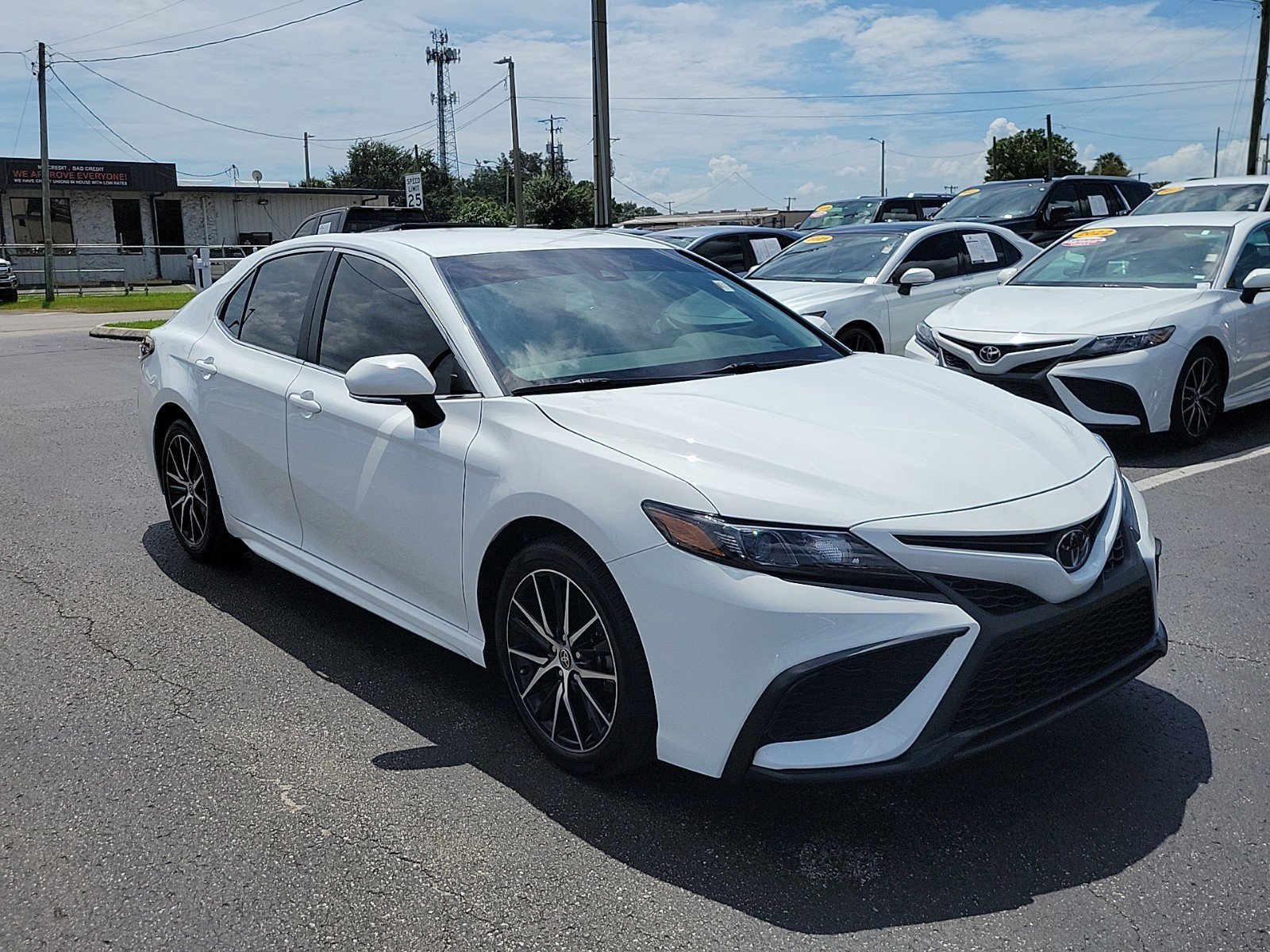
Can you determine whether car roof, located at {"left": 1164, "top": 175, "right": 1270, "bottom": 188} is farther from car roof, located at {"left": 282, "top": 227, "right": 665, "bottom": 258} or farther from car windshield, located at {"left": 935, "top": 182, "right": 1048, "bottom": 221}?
car roof, located at {"left": 282, "top": 227, "right": 665, "bottom": 258}

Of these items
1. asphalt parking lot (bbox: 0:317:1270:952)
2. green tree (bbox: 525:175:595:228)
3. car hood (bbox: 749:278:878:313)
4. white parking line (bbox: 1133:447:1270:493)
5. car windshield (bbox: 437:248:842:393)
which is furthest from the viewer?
green tree (bbox: 525:175:595:228)

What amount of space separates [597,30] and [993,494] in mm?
14603

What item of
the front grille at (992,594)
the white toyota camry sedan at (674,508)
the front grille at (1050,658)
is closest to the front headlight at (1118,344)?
the white toyota camry sedan at (674,508)

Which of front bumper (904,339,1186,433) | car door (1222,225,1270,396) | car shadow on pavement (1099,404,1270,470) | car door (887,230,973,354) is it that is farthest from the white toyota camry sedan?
car door (887,230,973,354)

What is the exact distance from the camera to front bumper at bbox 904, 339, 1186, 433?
7.37m

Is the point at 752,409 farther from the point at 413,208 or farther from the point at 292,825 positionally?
the point at 413,208

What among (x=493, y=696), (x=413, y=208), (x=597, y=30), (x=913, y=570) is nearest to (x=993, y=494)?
(x=913, y=570)

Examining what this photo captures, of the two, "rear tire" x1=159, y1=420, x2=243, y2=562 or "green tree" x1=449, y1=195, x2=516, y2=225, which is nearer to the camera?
"rear tire" x1=159, y1=420, x2=243, y2=562

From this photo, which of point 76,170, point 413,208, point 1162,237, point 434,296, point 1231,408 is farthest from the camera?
point 76,170

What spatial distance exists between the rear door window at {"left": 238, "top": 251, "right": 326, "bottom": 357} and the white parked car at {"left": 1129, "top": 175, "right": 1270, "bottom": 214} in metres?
11.1

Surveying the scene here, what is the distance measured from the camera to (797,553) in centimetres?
282

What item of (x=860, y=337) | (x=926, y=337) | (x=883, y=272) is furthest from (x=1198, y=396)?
(x=883, y=272)

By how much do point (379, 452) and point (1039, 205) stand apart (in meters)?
14.9

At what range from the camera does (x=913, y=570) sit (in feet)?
9.18
